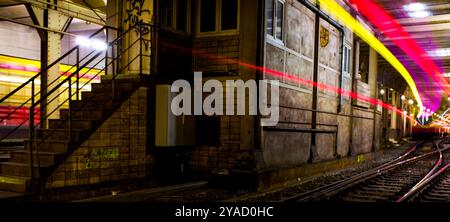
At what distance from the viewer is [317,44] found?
13.8 m

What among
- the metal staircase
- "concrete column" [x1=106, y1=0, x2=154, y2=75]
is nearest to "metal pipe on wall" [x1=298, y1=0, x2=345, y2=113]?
"concrete column" [x1=106, y1=0, x2=154, y2=75]

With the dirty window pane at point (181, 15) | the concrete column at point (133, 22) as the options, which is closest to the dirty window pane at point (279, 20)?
the dirty window pane at point (181, 15)

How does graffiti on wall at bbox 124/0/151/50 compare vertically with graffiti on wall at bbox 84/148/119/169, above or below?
above

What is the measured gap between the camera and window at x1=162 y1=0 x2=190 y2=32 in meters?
10.5

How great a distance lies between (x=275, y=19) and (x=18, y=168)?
22.6 feet

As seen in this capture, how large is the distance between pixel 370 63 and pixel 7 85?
15.8 metres

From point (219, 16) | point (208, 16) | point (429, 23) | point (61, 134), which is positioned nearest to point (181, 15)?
point (208, 16)

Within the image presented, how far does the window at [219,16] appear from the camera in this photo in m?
10.7

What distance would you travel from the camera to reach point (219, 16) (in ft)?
35.5

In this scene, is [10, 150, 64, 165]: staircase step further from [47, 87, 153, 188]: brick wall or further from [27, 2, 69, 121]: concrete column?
[27, 2, 69, 121]: concrete column

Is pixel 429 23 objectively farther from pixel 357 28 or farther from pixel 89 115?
pixel 89 115

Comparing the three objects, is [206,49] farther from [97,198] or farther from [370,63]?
[370,63]

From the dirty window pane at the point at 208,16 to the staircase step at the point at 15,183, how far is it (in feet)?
18.5

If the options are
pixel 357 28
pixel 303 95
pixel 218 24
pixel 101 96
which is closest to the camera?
pixel 101 96
